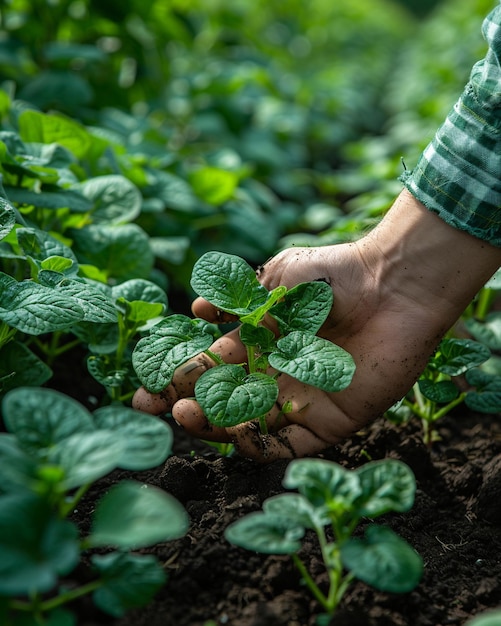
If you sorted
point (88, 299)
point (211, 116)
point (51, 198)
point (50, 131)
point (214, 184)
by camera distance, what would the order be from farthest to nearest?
point (211, 116) < point (214, 184) < point (50, 131) < point (51, 198) < point (88, 299)

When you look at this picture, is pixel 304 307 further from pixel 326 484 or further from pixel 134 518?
pixel 134 518

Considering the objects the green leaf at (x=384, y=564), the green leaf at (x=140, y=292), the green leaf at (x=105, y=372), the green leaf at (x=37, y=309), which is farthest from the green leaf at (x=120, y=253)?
the green leaf at (x=384, y=564)

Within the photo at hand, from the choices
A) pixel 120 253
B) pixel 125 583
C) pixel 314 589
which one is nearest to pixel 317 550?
pixel 314 589

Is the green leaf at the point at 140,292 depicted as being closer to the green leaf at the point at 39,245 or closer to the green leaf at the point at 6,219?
the green leaf at the point at 39,245

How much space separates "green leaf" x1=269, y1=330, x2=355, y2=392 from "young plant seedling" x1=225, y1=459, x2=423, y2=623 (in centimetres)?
24

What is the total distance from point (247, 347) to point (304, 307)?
0.15 metres

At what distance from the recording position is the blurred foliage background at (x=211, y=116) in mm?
2777

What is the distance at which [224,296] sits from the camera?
155 centimetres

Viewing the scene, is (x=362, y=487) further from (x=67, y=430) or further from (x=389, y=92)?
(x=389, y=92)

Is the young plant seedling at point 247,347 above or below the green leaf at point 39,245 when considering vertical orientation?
above

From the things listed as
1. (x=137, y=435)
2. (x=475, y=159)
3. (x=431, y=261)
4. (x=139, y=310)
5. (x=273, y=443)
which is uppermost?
(x=475, y=159)

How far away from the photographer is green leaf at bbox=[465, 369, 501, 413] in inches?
66.9

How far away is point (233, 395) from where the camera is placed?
1416 millimetres

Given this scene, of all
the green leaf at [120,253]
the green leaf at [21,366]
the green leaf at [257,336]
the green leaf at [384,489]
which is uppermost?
the green leaf at [384,489]
